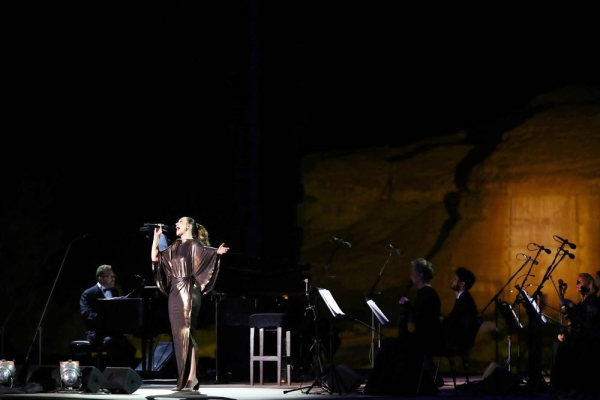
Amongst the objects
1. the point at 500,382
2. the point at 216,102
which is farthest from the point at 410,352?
the point at 216,102

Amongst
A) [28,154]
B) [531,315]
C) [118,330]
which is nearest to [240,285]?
[118,330]

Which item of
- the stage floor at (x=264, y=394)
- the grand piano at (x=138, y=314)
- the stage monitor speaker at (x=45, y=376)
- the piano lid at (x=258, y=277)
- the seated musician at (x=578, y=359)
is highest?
the piano lid at (x=258, y=277)

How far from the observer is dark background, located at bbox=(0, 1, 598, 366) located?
12555 mm

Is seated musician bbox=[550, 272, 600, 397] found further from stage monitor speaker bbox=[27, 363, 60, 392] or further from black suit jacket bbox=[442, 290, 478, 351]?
stage monitor speaker bbox=[27, 363, 60, 392]

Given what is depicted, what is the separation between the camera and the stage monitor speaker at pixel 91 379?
29.9 feet

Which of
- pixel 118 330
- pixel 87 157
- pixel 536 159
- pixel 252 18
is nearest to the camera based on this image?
pixel 118 330

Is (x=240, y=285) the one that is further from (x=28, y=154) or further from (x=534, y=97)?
(x=28, y=154)

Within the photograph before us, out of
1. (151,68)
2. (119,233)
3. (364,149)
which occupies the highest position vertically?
(151,68)

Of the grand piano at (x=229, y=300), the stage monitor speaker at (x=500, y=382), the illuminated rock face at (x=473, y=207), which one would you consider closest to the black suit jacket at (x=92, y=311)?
the grand piano at (x=229, y=300)

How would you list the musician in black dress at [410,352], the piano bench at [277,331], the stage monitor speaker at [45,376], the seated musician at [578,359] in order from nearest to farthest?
1. the musician in black dress at [410,352]
2. the seated musician at [578,359]
3. the stage monitor speaker at [45,376]
4. the piano bench at [277,331]

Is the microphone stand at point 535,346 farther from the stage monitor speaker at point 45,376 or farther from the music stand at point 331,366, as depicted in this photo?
the stage monitor speaker at point 45,376

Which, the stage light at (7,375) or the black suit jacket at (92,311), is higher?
the black suit jacket at (92,311)

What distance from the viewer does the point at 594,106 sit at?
1311 centimetres

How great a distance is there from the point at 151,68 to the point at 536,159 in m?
5.24
